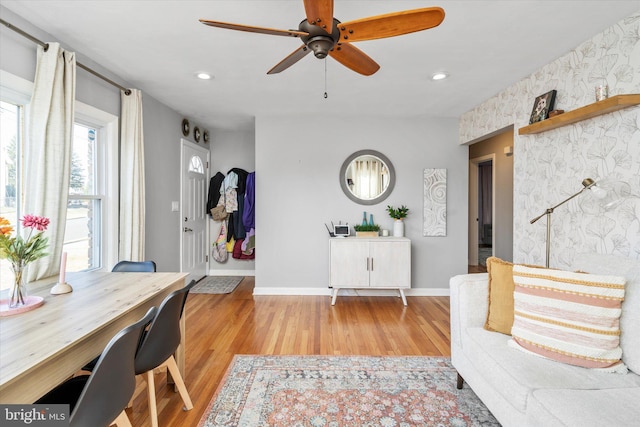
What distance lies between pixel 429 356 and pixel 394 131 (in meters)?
2.86

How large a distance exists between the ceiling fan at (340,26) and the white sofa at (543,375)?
4.93 feet

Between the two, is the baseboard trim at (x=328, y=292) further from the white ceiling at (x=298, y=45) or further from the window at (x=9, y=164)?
the window at (x=9, y=164)

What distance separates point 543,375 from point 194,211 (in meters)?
4.49

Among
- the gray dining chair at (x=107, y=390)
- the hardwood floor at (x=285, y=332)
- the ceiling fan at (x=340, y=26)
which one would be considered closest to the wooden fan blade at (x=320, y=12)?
the ceiling fan at (x=340, y=26)

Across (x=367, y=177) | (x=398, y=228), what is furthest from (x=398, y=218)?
(x=367, y=177)

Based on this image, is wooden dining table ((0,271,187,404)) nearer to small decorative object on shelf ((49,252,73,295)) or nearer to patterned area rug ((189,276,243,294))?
small decorative object on shelf ((49,252,73,295))

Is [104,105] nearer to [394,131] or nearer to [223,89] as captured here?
[223,89]

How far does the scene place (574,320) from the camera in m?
1.54

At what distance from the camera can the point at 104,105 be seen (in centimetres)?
272

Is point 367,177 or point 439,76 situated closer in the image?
point 439,76

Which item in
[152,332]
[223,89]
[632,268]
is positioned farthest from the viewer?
[223,89]

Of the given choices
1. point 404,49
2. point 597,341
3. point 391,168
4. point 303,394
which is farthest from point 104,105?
point 597,341

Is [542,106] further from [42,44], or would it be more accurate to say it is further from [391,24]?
[42,44]

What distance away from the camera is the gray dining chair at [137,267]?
7.47ft
